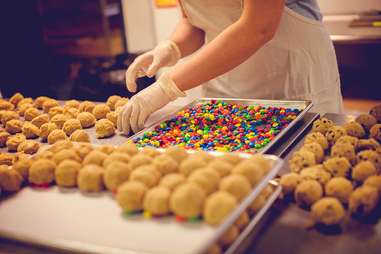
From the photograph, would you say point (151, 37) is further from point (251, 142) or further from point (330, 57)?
point (251, 142)

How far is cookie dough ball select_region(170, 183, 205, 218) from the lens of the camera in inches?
36.7

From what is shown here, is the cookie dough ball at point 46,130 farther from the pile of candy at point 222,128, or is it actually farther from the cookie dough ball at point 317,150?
the cookie dough ball at point 317,150

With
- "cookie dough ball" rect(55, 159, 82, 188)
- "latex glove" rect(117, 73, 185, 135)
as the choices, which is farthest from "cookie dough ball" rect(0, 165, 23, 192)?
"latex glove" rect(117, 73, 185, 135)

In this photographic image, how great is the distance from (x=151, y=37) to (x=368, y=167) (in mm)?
3888

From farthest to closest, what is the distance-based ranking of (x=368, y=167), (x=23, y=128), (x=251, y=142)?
(x=23, y=128) < (x=251, y=142) < (x=368, y=167)

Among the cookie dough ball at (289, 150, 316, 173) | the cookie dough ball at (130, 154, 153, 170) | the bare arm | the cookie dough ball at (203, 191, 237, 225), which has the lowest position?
the cookie dough ball at (289, 150, 316, 173)

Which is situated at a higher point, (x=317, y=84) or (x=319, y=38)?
(x=319, y=38)

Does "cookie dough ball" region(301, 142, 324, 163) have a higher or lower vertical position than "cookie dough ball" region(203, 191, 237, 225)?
lower

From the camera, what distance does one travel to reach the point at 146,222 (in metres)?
0.98

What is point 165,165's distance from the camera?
3.58ft

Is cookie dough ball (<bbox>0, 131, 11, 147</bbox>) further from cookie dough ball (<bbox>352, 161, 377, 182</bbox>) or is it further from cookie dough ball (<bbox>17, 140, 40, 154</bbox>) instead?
cookie dough ball (<bbox>352, 161, 377, 182</bbox>)

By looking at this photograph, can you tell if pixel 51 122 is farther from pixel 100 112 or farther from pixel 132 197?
pixel 132 197

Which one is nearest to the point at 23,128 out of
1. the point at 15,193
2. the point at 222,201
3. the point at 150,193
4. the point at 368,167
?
the point at 15,193

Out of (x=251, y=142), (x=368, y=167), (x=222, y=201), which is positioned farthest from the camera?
(x=251, y=142)
